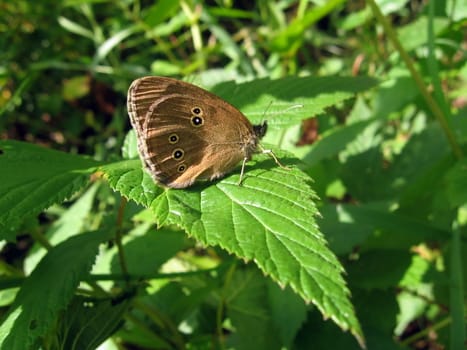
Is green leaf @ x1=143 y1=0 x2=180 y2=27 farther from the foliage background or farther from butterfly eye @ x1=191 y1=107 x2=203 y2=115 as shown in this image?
butterfly eye @ x1=191 y1=107 x2=203 y2=115

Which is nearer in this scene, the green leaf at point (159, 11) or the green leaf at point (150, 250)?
the green leaf at point (150, 250)

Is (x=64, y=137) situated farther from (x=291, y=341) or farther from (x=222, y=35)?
(x=291, y=341)

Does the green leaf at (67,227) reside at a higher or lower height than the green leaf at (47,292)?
lower

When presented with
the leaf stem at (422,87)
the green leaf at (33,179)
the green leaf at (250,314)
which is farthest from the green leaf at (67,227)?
the leaf stem at (422,87)

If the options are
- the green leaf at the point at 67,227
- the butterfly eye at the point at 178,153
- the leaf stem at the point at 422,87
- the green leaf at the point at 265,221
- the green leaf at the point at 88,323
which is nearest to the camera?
the green leaf at the point at 265,221

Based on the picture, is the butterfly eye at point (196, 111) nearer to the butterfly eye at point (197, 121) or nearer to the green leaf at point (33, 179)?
the butterfly eye at point (197, 121)

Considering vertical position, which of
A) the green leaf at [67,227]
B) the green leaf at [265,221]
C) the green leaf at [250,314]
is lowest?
the green leaf at [250,314]

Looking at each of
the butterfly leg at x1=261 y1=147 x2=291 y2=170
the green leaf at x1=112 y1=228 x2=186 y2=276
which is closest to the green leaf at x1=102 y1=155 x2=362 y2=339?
the butterfly leg at x1=261 y1=147 x2=291 y2=170

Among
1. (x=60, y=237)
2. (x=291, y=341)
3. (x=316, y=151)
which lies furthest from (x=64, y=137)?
(x=291, y=341)
